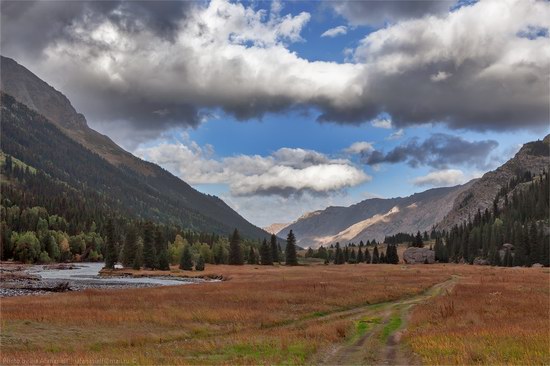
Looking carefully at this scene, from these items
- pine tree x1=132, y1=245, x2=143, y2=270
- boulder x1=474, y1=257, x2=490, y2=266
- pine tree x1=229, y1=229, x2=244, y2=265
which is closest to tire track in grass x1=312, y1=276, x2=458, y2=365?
pine tree x1=132, y1=245, x2=143, y2=270

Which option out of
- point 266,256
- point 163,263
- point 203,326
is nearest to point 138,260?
point 163,263

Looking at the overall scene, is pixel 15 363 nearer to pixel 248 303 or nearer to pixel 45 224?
pixel 248 303

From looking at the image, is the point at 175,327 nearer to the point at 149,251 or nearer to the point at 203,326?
the point at 203,326

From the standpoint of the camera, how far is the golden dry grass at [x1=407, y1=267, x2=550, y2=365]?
Answer: 21.8 meters

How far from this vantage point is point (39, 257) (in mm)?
163375

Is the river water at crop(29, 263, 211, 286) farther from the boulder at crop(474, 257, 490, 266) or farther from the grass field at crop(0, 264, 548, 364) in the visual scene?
the boulder at crop(474, 257, 490, 266)

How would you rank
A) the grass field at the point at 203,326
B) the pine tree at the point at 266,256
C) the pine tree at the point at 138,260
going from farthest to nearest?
the pine tree at the point at 266,256 < the pine tree at the point at 138,260 < the grass field at the point at 203,326

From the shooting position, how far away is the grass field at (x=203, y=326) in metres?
24.8

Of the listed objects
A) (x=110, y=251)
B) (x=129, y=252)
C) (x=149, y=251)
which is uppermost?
(x=110, y=251)

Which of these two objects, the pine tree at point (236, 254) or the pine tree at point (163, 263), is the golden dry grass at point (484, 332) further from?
the pine tree at point (236, 254)

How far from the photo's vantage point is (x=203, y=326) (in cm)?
3575

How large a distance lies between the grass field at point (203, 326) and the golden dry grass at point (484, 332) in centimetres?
20

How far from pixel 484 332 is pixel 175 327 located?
21.4 m

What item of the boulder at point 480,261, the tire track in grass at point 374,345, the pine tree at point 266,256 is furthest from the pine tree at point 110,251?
the boulder at point 480,261
